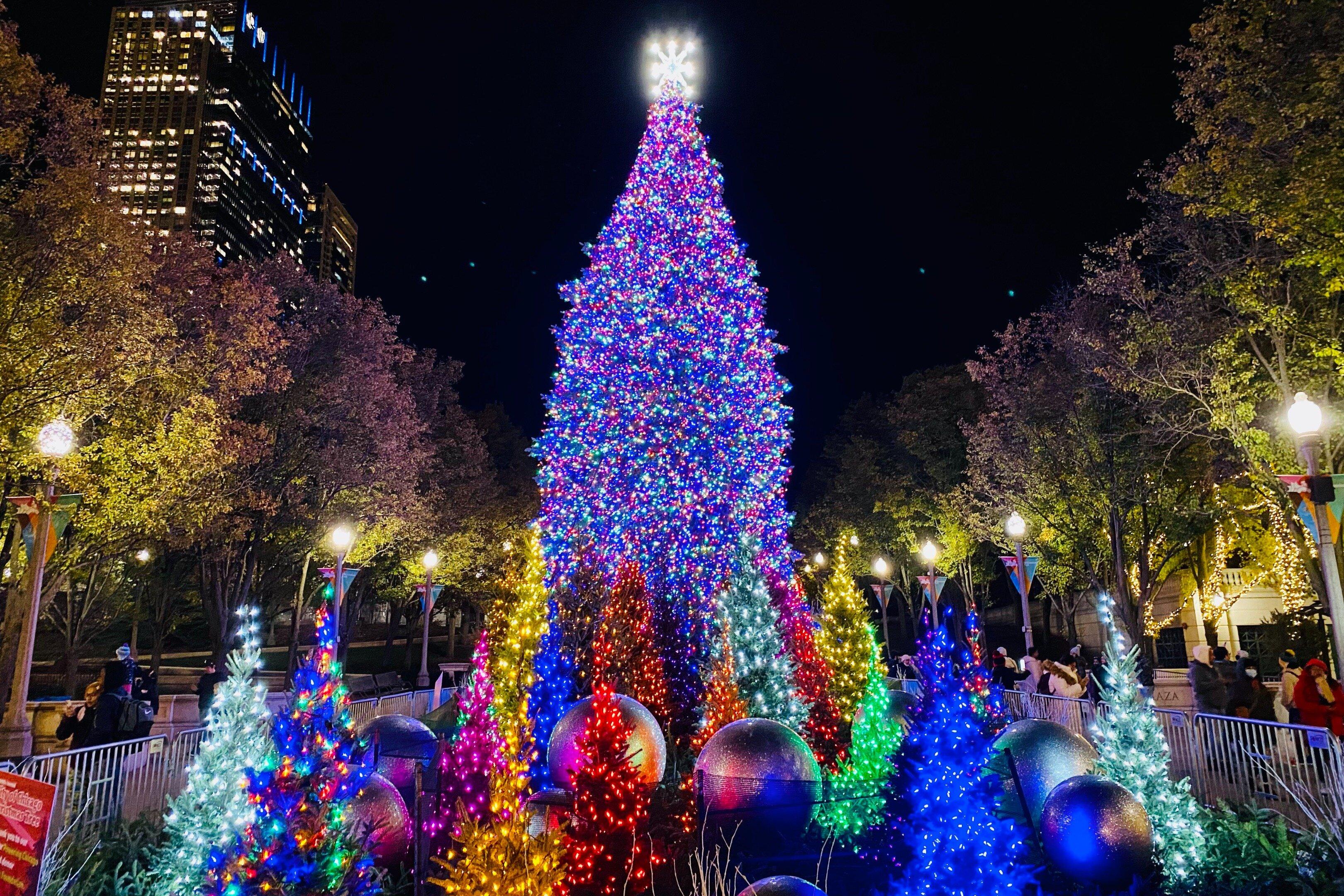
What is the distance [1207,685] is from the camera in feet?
40.3

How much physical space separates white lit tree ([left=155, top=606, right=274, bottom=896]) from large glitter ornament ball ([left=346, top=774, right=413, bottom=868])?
Answer: 1.18 metres

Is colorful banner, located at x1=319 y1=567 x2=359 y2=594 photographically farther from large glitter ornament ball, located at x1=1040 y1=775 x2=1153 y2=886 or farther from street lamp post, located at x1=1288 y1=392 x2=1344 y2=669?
street lamp post, located at x1=1288 y1=392 x2=1344 y2=669

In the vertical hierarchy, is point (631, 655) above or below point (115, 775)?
above

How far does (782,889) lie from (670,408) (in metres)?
13.2

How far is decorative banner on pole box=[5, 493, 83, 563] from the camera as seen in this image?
37.6 ft

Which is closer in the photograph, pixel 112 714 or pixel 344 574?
pixel 112 714

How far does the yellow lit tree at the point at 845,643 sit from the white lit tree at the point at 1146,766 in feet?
17.6

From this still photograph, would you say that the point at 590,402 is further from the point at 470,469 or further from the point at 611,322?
the point at 470,469

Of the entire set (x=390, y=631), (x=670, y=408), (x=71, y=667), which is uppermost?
(x=670, y=408)

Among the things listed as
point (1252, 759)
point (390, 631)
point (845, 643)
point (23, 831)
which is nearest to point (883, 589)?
point (845, 643)

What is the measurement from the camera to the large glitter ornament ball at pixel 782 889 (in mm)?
4734

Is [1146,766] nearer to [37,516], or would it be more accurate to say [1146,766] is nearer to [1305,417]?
[1305,417]

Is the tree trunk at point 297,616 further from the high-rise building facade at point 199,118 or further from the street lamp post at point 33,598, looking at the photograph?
the high-rise building facade at point 199,118

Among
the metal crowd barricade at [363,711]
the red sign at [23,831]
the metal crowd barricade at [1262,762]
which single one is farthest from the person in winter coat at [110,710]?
the metal crowd barricade at [1262,762]
